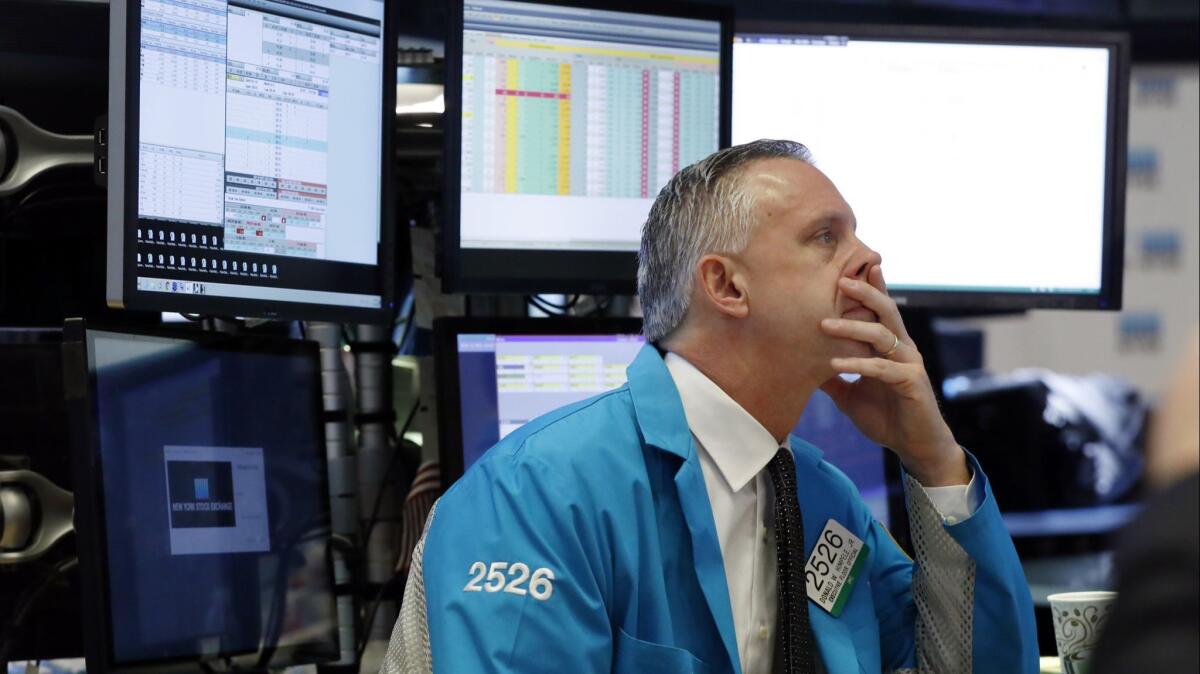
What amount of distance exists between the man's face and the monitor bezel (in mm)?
529

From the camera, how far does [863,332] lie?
1.46 metres

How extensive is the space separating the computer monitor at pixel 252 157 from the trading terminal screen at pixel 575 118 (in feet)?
0.50

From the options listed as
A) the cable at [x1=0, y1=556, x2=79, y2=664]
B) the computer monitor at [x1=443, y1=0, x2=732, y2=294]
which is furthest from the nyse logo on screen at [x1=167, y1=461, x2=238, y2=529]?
the computer monitor at [x1=443, y1=0, x2=732, y2=294]

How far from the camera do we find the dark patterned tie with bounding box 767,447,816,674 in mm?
1412

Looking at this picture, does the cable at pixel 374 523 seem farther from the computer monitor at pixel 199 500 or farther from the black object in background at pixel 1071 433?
the black object in background at pixel 1071 433

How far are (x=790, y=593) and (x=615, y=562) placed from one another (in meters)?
0.21

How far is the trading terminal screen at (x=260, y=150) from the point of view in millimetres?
1594

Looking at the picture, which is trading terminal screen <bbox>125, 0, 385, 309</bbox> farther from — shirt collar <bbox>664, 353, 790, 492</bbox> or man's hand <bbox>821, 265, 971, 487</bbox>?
man's hand <bbox>821, 265, 971, 487</bbox>

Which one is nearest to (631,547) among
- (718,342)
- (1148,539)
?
(718,342)

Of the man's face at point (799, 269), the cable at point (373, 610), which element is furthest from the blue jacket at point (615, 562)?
the cable at point (373, 610)

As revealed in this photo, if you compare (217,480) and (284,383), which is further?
(284,383)

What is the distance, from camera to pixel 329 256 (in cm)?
180

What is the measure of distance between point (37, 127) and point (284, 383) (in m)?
0.44

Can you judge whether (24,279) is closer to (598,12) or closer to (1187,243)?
(598,12)
